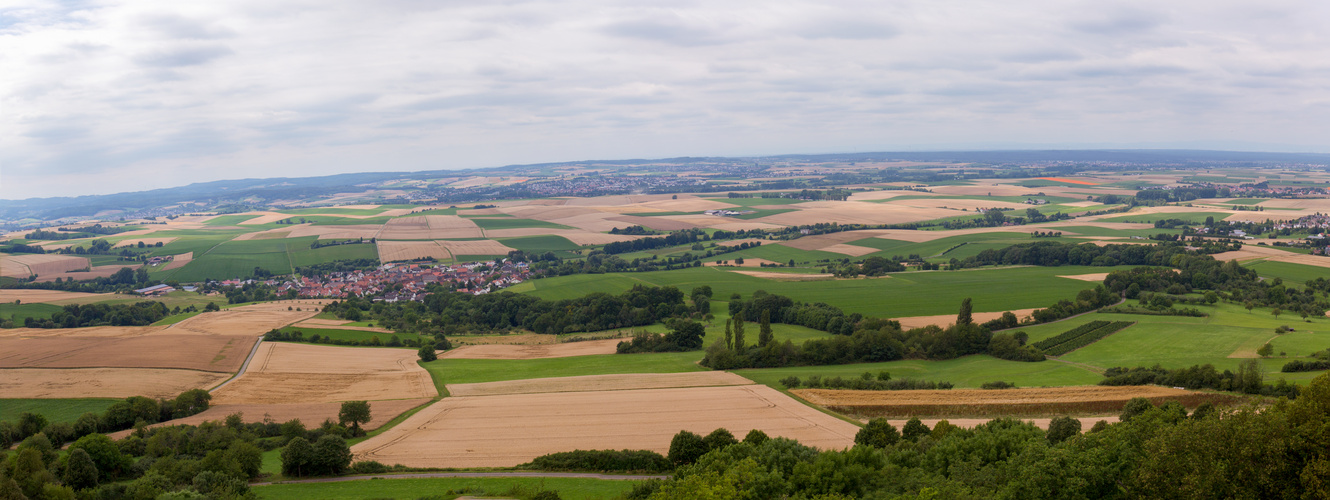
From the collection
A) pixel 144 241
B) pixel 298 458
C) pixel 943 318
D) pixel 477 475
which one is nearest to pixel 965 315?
pixel 943 318

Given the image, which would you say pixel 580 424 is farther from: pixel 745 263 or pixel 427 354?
pixel 745 263

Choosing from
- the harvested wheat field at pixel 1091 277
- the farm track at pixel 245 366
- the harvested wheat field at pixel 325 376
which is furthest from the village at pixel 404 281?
the harvested wheat field at pixel 1091 277

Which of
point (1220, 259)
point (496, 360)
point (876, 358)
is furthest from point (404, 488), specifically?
point (1220, 259)

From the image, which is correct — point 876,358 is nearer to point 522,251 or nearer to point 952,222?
point 522,251

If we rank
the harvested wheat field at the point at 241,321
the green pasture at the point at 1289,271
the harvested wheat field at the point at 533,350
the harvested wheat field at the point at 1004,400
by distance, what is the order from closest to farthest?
the harvested wheat field at the point at 1004,400 → the harvested wheat field at the point at 533,350 → the harvested wheat field at the point at 241,321 → the green pasture at the point at 1289,271

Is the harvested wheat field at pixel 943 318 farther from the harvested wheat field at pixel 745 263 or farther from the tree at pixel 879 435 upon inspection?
the harvested wheat field at pixel 745 263

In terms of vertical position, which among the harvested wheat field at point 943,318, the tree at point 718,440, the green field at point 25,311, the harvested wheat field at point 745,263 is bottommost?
the harvested wheat field at point 943,318
